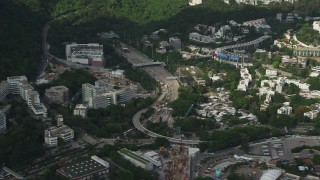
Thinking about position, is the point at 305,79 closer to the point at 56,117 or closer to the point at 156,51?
the point at 156,51

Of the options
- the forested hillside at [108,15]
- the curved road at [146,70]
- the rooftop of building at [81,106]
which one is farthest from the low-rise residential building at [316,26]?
the rooftop of building at [81,106]

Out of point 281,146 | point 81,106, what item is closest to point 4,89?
point 81,106

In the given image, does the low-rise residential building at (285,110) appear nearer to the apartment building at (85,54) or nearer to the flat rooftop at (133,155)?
the flat rooftop at (133,155)

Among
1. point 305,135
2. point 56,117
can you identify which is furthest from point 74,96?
point 305,135

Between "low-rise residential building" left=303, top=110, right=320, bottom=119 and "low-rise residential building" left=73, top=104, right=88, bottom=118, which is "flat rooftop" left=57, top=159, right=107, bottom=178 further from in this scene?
"low-rise residential building" left=303, top=110, right=320, bottom=119

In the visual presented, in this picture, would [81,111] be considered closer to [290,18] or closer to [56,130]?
[56,130]
